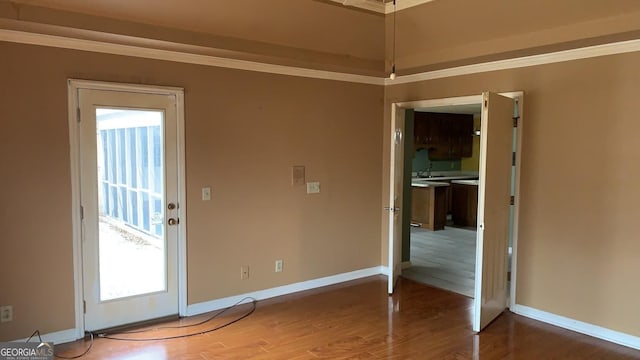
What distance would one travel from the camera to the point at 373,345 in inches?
146

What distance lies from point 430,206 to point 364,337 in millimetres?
5068

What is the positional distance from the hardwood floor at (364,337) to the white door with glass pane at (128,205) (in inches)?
11.3

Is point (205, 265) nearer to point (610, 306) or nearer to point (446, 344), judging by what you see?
point (446, 344)

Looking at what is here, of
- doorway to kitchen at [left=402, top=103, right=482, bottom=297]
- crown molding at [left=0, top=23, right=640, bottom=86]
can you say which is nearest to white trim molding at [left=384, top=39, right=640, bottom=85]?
crown molding at [left=0, top=23, right=640, bottom=86]

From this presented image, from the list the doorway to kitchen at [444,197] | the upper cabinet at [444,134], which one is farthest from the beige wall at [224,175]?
the upper cabinet at [444,134]

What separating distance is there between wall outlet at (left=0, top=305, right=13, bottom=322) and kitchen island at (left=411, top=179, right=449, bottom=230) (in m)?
6.63

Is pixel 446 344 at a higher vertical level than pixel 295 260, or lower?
lower

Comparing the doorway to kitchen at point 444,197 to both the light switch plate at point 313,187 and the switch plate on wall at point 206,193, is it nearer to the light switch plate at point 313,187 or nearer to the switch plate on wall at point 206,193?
the light switch plate at point 313,187

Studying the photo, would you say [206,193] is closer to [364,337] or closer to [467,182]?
[364,337]

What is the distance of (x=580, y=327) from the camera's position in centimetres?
396

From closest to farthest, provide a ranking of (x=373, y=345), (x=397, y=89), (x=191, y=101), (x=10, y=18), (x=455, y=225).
Result: 1. (x=10, y=18)
2. (x=373, y=345)
3. (x=191, y=101)
4. (x=397, y=89)
5. (x=455, y=225)

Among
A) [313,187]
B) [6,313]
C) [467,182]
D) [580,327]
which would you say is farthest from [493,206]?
[467,182]

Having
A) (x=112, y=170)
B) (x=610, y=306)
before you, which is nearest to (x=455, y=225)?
(x=610, y=306)

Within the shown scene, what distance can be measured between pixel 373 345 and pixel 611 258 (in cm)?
206
